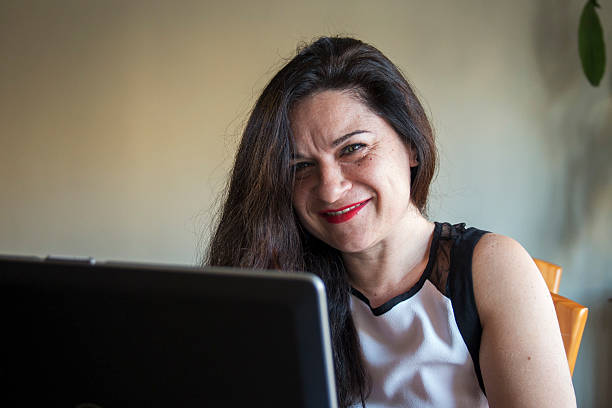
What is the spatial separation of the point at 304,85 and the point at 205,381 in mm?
758

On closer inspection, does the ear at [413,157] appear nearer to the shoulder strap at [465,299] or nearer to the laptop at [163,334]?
the shoulder strap at [465,299]

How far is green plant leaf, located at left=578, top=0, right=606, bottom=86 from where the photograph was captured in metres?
2.23

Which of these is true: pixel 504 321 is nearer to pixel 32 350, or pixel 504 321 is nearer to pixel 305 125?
pixel 305 125

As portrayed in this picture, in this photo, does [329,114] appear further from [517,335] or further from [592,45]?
[592,45]


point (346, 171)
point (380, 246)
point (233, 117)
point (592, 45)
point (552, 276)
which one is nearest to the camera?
point (346, 171)

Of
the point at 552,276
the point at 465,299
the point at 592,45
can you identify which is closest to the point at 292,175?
the point at 465,299

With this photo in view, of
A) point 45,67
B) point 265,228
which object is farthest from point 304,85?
point 45,67

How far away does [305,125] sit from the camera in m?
1.12

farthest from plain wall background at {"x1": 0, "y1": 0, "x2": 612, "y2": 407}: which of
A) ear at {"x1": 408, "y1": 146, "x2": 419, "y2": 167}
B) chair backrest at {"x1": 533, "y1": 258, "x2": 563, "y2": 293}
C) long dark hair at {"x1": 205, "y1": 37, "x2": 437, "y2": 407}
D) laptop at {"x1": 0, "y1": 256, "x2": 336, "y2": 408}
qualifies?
laptop at {"x1": 0, "y1": 256, "x2": 336, "y2": 408}

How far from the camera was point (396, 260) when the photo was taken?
1230mm

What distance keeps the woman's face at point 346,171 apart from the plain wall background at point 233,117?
1.47m

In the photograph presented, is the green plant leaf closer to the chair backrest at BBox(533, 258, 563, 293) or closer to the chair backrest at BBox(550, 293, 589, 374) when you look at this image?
the chair backrest at BBox(533, 258, 563, 293)

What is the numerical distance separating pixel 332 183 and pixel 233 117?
72.3 inches

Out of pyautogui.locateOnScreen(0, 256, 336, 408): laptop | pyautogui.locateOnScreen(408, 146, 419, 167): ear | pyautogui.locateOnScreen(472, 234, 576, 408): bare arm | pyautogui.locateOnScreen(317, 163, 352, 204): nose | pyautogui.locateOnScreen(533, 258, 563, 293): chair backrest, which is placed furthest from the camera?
pyautogui.locateOnScreen(533, 258, 563, 293): chair backrest
